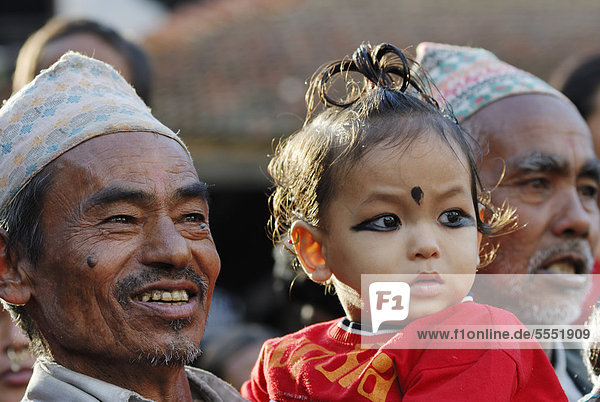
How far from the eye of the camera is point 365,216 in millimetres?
2910

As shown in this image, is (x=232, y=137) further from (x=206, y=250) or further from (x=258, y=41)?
(x=206, y=250)

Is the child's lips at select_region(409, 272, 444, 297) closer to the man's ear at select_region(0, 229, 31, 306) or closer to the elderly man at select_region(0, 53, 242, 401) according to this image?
the elderly man at select_region(0, 53, 242, 401)

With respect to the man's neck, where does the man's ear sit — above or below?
above

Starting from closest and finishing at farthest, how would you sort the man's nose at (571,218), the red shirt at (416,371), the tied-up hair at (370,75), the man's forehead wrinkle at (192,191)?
1. the red shirt at (416,371)
2. the man's forehead wrinkle at (192,191)
3. the tied-up hair at (370,75)
4. the man's nose at (571,218)

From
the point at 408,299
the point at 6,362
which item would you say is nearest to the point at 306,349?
the point at 408,299

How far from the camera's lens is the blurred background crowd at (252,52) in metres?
13.5

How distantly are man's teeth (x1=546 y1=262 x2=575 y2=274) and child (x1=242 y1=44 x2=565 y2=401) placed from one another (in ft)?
2.92

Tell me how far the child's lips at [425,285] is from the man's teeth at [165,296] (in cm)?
85

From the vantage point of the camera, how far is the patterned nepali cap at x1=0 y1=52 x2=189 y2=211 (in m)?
3.02

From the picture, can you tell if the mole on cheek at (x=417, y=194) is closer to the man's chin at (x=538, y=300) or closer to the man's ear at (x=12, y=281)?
the man's chin at (x=538, y=300)

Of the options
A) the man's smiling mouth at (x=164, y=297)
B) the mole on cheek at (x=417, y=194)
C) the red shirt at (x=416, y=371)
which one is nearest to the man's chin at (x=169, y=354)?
the man's smiling mouth at (x=164, y=297)

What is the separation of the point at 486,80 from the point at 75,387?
2.67 metres

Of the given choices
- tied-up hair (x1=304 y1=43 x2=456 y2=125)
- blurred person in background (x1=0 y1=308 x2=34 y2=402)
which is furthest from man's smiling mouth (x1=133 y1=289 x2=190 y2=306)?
blurred person in background (x1=0 y1=308 x2=34 y2=402)

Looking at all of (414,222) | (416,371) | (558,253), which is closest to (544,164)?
(558,253)
